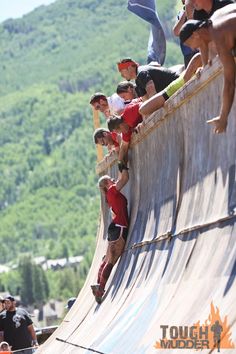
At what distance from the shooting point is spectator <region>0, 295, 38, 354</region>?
16.2 m

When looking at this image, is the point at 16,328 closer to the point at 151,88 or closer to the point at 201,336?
the point at 151,88

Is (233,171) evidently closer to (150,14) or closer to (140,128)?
(140,128)

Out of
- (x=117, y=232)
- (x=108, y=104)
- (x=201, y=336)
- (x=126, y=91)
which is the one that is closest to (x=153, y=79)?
(x=126, y=91)

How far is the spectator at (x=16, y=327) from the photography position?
16.2 m

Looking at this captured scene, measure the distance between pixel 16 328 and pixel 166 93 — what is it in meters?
6.14

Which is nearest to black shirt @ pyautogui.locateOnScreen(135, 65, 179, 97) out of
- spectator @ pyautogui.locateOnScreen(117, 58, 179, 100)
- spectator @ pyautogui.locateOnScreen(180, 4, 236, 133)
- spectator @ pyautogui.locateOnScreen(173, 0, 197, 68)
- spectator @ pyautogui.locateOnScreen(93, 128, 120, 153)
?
spectator @ pyautogui.locateOnScreen(117, 58, 179, 100)

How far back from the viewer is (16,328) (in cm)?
1619

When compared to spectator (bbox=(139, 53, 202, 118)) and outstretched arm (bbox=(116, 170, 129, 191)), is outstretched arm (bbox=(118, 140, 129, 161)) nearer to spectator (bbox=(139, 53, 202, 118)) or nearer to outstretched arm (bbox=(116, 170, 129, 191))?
outstretched arm (bbox=(116, 170, 129, 191))

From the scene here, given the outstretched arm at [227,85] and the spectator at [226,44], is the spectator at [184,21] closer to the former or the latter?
the spectator at [226,44]

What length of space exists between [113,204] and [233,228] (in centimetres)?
524

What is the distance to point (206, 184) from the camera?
9062 millimetres

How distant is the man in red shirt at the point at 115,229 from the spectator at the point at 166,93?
1550 mm

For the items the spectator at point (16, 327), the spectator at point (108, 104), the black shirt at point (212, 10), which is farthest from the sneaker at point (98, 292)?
the black shirt at point (212, 10)

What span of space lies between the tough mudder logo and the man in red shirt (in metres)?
4.61
